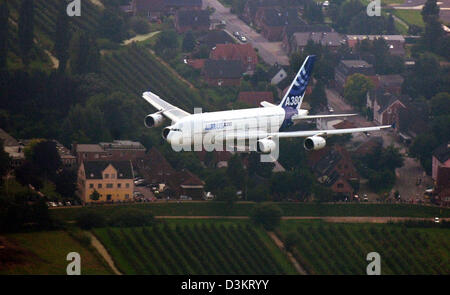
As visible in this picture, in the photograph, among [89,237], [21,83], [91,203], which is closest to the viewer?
[89,237]

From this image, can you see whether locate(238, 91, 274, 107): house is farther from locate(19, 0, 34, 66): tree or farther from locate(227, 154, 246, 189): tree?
locate(227, 154, 246, 189): tree

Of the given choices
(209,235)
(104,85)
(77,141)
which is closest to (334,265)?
(209,235)

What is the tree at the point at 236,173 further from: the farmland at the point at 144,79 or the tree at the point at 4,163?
the tree at the point at 4,163

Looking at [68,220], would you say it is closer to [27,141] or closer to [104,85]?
[27,141]

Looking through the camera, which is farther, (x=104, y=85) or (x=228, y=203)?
(x=104, y=85)

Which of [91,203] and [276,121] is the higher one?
[276,121]

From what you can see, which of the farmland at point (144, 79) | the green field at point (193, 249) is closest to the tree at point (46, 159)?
the green field at point (193, 249)
